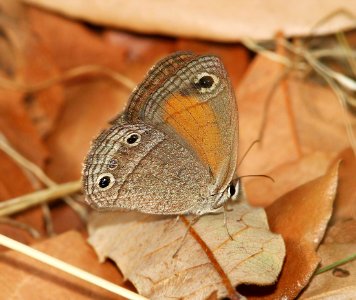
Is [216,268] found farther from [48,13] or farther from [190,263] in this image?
[48,13]

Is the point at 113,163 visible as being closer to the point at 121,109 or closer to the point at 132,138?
the point at 132,138

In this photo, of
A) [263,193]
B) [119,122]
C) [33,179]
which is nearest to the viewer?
[119,122]

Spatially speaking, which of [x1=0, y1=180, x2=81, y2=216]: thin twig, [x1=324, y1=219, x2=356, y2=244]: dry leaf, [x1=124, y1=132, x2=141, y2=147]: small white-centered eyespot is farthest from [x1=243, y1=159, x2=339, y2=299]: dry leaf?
[x1=0, y1=180, x2=81, y2=216]: thin twig

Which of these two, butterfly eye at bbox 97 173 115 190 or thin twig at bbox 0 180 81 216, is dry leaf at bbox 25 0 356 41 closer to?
thin twig at bbox 0 180 81 216

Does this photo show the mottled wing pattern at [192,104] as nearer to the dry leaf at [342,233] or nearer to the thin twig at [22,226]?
the dry leaf at [342,233]

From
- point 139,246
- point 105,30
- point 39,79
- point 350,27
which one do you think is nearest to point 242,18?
point 350,27
